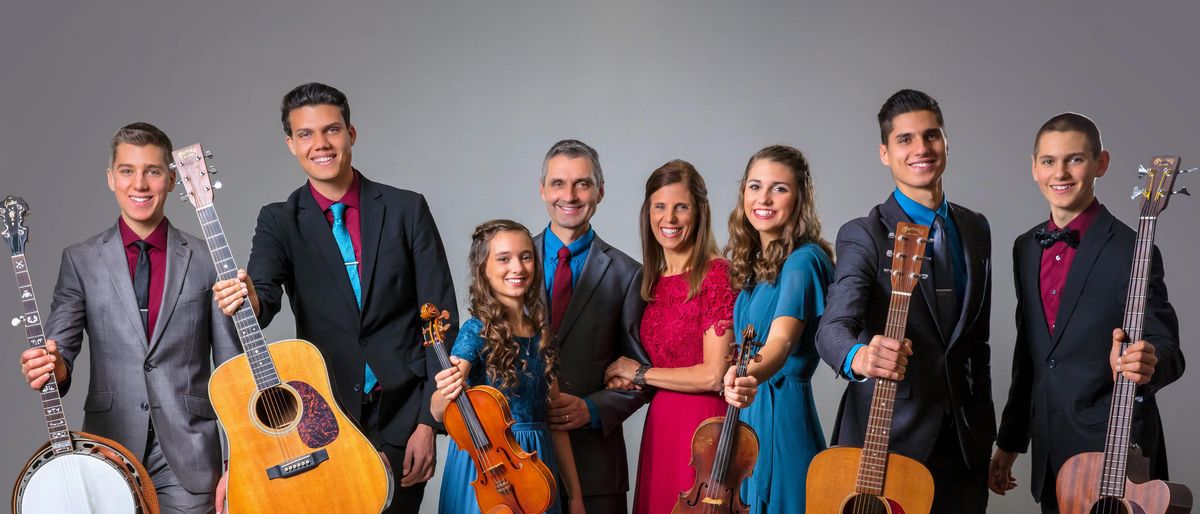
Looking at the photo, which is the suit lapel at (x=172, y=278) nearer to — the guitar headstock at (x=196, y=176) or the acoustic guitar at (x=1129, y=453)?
the guitar headstock at (x=196, y=176)

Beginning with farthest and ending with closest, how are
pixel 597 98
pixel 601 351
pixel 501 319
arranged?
pixel 597 98 < pixel 601 351 < pixel 501 319

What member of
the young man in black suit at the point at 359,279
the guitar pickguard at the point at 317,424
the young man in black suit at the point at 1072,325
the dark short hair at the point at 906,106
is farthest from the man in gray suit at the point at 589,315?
the young man in black suit at the point at 1072,325

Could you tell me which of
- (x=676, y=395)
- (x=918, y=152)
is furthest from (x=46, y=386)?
(x=918, y=152)

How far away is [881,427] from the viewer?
3480 millimetres

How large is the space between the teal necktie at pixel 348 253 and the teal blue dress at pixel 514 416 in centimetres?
49

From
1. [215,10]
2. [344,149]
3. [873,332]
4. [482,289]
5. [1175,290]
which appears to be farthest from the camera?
[215,10]

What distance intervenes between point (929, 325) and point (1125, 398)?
0.66m

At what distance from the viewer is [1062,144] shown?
3975 mm

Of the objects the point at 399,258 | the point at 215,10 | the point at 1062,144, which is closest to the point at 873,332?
the point at 1062,144

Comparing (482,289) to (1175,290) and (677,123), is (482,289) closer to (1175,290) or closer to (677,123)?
(677,123)

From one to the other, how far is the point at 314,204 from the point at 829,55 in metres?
3.61

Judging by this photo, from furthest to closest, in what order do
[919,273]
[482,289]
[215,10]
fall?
[215,10]
[482,289]
[919,273]

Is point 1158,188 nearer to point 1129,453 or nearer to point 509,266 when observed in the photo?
point 1129,453

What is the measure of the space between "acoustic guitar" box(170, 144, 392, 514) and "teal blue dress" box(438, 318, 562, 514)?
0.31 m
